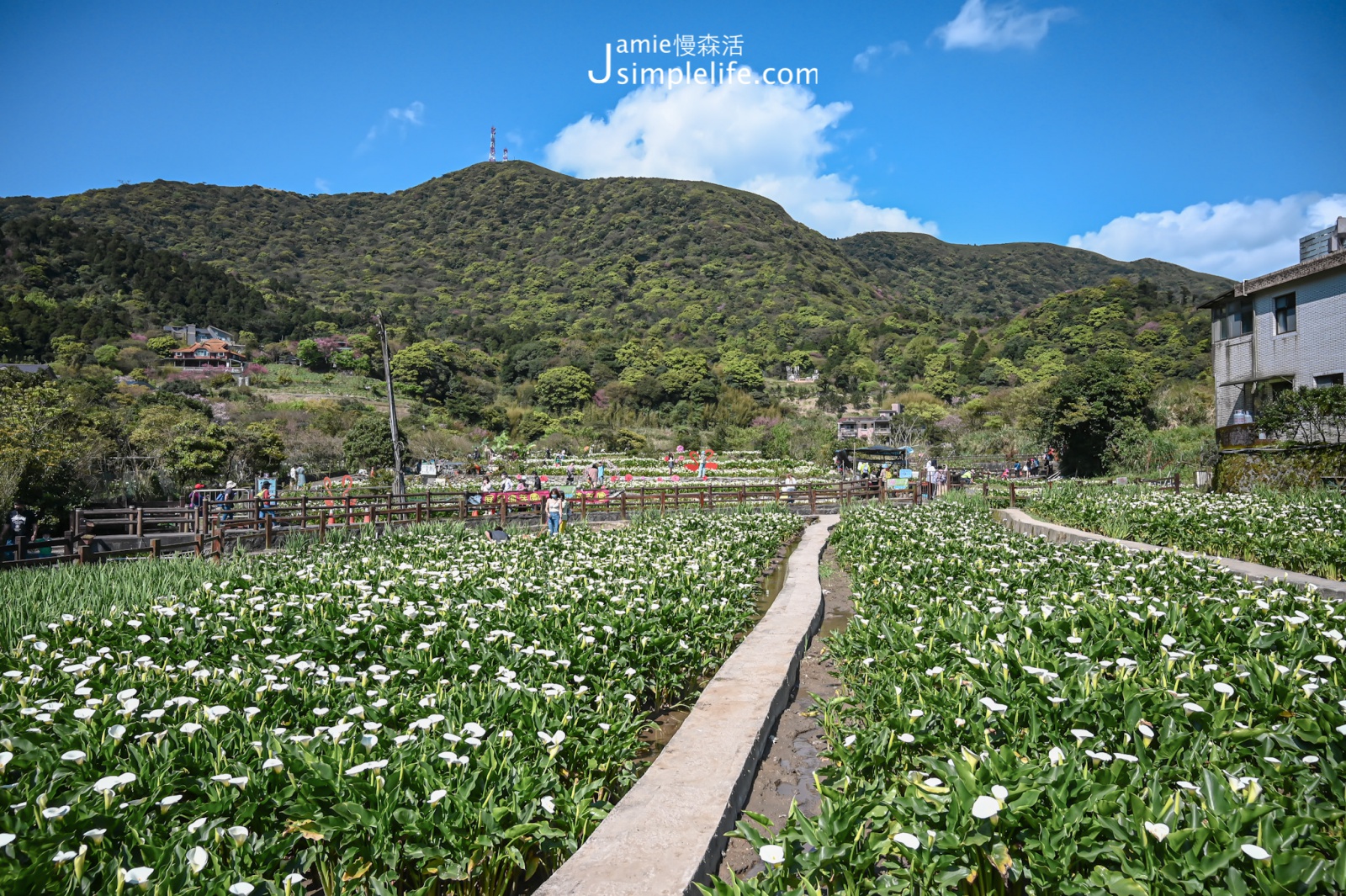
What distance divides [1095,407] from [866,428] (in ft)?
59.9

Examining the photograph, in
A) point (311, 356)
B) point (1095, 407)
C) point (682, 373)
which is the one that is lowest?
point (1095, 407)

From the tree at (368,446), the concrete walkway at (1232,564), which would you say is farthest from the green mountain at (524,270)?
the concrete walkway at (1232,564)

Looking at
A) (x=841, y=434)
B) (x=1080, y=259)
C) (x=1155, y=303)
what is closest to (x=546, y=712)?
(x=841, y=434)

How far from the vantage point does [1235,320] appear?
68.5 ft

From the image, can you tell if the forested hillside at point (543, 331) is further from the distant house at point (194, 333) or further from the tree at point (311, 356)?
the distant house at point (194, 333)

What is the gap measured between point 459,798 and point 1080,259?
185 meters

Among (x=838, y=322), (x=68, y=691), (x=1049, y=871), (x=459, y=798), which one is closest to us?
(x=1049, y=871)

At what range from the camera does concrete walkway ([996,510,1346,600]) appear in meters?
6.95

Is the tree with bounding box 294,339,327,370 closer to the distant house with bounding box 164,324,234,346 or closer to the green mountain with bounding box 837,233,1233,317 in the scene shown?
the distant house with bounding box 164,324,234,346

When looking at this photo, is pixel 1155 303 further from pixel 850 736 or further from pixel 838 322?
pixel 850 736

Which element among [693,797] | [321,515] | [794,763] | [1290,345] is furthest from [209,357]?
[693,797]

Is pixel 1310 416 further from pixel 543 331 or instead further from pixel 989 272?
pixel 989 272

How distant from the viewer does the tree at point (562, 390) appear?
64812 mm

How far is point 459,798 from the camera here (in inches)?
107
